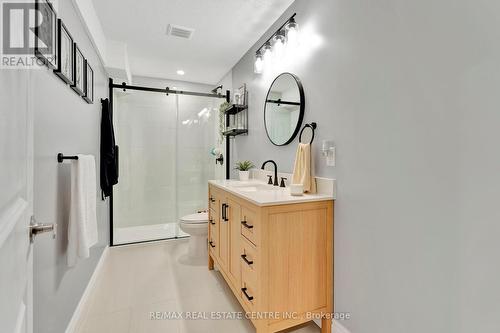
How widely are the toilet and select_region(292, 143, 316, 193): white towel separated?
1.38m

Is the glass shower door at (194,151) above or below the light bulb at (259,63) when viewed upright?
below

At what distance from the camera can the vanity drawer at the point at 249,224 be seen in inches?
56.7

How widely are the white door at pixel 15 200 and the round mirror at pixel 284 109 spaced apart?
1593 millimetres

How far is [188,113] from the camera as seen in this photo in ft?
11.6

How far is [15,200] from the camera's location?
56 centimetres

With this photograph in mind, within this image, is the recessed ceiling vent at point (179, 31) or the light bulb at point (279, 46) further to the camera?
the recessed ceiling vent at point (179, 31)

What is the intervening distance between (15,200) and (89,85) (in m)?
1.77

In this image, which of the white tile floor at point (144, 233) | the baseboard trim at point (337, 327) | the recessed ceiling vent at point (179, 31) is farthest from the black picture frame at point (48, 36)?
the white tile floor at point (144, 233)

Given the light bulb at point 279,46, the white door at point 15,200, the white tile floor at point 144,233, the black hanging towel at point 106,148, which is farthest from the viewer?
the white tile floor at point 144,233

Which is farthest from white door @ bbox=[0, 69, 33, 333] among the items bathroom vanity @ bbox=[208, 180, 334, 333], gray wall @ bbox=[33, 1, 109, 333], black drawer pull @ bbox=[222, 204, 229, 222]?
black drawer pull @ bbox=[222, 204, 229, 222]

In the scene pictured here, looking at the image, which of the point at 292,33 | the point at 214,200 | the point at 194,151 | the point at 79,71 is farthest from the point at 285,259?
the point at 194,151

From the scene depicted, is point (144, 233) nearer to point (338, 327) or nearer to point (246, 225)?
point (246, 225)

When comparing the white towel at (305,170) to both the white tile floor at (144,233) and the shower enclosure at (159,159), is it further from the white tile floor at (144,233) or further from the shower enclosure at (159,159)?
the white tile floor at (144,233)
